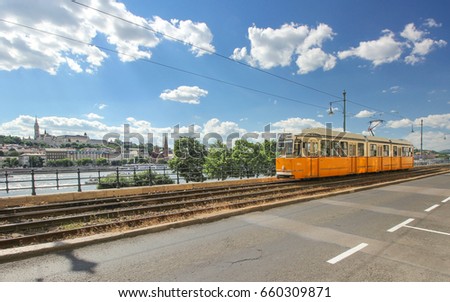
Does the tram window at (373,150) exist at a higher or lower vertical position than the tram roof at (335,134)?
lower

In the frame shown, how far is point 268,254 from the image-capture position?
5.25m

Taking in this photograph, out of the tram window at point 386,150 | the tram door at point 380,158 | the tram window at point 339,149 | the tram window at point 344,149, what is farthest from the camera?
the tram window at point 386,150

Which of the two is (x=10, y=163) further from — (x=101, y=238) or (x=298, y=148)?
(x=101, y=238)

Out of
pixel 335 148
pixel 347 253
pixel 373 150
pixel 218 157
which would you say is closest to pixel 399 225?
pixel 347 253

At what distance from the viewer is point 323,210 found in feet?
31.2

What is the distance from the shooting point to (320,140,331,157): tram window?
1791 centimetres

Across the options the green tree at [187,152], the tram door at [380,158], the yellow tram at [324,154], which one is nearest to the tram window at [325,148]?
the yellow tram at [324,154]

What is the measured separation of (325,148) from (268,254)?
14.2 meters

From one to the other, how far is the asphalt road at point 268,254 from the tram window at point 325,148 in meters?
9.87

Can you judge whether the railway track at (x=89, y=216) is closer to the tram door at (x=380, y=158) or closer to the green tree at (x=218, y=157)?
the tram door at (x=380, y=158)

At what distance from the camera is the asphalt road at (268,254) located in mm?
4383
